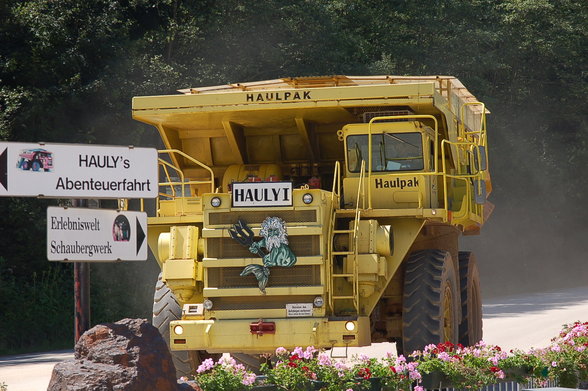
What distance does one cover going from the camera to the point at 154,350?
318 inches

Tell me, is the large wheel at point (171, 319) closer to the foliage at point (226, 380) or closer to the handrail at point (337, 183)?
the handrail at point (337, 183)

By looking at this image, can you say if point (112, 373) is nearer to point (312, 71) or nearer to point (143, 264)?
point (143, 264)

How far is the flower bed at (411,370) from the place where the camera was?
924 centimetres

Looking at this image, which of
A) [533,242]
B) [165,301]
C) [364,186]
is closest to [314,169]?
[364,186]

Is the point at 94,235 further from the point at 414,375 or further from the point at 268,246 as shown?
the point at 268,246

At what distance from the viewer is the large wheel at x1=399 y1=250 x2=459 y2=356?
13.5 meters

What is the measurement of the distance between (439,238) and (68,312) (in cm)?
1329

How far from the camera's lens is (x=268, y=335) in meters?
12.8

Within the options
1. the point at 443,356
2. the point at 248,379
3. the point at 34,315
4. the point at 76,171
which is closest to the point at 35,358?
the point at 34,315

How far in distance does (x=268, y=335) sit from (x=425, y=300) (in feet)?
6.61

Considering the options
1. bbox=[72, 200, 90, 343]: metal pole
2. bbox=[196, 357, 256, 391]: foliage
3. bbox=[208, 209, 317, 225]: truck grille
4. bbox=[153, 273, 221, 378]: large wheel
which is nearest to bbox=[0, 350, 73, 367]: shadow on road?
bbox=[153, 273, 221, 378]: large wheel

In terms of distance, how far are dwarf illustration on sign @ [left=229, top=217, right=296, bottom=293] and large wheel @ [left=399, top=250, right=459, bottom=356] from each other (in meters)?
1.67

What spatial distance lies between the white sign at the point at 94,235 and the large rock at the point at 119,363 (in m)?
0.55

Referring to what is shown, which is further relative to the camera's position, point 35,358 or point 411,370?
point 35,358
